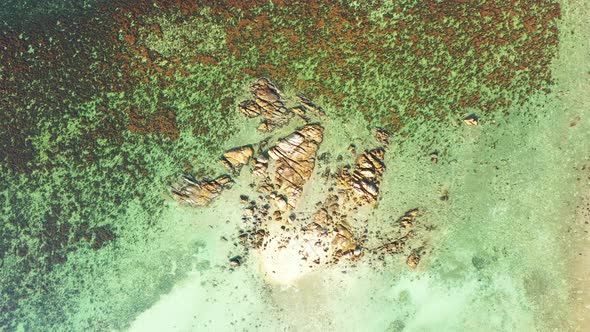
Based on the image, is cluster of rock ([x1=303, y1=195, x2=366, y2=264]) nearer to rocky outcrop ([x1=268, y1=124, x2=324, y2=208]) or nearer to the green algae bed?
the green algae bed

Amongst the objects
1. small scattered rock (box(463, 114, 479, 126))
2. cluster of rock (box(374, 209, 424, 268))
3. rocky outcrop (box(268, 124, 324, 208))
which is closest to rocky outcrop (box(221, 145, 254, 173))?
rocky outcrop (box(268, 124, 324, 208))

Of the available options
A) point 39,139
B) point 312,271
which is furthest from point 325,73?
point 39,139

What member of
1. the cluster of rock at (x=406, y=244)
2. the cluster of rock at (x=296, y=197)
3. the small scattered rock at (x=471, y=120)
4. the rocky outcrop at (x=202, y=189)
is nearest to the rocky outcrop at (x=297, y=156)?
the cluster of rock at (x=296, y=197)

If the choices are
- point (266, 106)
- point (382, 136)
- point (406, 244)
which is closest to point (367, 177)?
point (382, 136)

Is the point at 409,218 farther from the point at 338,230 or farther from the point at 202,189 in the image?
the point at 202,189

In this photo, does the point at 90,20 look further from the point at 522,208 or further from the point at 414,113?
the point at 522,208
